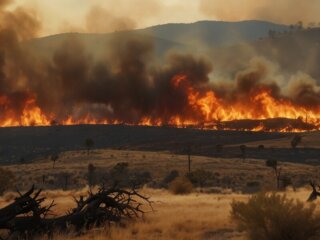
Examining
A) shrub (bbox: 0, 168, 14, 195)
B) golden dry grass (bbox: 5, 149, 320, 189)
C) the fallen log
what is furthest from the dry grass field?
shrub (bbox: 0, 168, 14, 195)

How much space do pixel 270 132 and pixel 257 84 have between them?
28.3 m

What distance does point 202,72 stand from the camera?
15350 cm

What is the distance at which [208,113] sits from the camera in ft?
491

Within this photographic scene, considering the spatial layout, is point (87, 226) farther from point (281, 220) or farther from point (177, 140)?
point (177, 140)

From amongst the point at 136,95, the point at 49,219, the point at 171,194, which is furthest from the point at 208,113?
the point at 49,219

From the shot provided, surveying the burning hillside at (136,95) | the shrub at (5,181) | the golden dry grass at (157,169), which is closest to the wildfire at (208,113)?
the burning hillside at (136,95)

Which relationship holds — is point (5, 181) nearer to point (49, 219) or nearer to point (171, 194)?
point (171, 194)

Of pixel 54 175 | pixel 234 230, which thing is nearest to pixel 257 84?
pixel 54 175

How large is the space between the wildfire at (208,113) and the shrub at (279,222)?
4966 inches

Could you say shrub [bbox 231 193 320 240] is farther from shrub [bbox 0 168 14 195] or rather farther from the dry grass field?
shrub [bbox 0 168 14 195]

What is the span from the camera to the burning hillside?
5679 inches

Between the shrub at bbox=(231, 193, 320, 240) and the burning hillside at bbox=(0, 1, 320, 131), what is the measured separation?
12581cm

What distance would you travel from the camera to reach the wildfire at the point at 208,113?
470ft

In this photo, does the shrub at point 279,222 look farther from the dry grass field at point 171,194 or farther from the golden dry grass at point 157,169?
the golden dry grass at point 157,169
